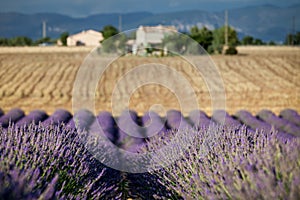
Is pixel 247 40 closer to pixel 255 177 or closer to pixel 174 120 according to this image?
pixel 174 120

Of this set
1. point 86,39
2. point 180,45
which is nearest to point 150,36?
point 180,45

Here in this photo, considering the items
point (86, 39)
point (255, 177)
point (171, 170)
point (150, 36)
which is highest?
point (86, 39)

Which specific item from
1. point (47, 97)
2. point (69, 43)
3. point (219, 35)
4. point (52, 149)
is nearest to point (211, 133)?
point (52, 149)

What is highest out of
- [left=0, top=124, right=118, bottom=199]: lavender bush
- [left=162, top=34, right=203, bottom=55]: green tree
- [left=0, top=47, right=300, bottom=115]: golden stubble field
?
[left=162, top=34, right=203, bottom=55]: green tree

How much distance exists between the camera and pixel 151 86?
20.9 m

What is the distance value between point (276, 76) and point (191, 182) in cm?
2174

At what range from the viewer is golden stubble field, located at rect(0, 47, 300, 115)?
17422 mm

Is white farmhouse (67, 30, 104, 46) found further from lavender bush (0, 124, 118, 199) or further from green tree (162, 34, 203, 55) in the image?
lavender bush (0, 124, 118, 199)

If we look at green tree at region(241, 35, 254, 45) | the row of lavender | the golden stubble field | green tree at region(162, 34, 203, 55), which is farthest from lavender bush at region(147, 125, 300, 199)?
green tree at region(241, 35, 254, 45)

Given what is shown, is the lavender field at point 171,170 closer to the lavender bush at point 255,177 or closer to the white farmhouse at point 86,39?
the lavender bush at point 255,177

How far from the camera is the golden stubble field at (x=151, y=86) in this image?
1742cm

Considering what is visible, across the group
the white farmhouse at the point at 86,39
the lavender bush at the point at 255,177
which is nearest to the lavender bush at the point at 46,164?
the lavender bush at the point at 255,177

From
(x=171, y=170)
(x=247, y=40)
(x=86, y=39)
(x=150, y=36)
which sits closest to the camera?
(x=171, y=170)

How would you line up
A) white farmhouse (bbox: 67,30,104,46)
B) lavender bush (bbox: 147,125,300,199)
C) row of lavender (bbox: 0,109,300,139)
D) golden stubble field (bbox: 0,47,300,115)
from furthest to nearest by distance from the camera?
white farmhouse (bbox: 67,30,104,46) < golden stubble field (bbox: 0,47,300,115) < row of lavender (bbox: 0,109,300,139) < lavender bush (bbox: 147,125,300,199)
